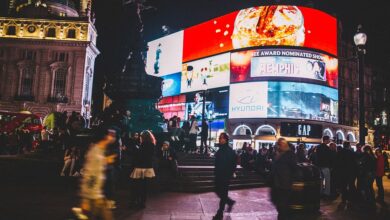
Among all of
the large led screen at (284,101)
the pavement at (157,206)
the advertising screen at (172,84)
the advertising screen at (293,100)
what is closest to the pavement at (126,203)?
the pavement at (157,206)

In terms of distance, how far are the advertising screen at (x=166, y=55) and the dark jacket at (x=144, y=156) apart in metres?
50.2

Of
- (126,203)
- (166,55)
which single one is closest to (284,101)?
(166,55)

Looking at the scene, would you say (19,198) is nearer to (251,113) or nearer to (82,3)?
(251,113)

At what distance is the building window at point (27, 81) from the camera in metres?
55.9

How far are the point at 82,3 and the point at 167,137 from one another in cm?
5760

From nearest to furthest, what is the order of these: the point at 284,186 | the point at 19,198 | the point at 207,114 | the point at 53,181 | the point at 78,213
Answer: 1. the point at 78,213
2. the point at 284,186
3. the point at 19,198
4. the point at 53,181
5. the point at 207,114

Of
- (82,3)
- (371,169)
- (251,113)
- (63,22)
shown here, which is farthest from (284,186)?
(82,3)

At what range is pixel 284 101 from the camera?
4181 cm

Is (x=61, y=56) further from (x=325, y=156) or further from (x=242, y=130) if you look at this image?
(x=325, y=156)

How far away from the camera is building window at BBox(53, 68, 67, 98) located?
→ 2201 inches

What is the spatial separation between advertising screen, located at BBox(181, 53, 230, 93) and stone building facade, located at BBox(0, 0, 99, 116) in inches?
677

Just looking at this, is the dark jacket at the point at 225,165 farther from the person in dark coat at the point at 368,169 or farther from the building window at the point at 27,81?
the building window at the point at 27,81

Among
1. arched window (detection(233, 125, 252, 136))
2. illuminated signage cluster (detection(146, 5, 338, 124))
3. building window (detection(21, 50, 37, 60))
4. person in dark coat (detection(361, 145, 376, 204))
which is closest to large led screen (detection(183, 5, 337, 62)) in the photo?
illuminated signage cluster (detection(146, 5, 338, 124))

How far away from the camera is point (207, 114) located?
47469 mm
